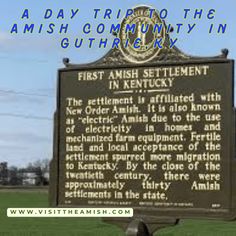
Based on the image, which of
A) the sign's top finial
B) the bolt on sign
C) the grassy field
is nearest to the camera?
the bolt on sign

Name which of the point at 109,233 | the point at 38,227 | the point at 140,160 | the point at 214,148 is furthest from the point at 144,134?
the point at 38,227

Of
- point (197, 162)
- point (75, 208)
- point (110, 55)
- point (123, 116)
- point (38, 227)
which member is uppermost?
point (110, 55)

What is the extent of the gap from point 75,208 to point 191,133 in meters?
2.23

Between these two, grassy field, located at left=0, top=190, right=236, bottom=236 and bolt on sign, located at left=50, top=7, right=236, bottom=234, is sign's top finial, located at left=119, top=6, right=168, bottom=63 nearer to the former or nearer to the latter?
bolt on sign, located at left=50, top=7, right=236, bottom=234

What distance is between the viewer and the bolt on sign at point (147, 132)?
859 centimetres

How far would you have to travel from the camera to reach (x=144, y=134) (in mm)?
8969

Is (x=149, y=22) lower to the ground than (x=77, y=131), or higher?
higher

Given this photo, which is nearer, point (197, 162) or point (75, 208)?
point (197, 162)

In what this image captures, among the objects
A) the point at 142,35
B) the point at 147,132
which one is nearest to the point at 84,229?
the point at 147,132

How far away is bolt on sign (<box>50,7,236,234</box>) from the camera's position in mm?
8586

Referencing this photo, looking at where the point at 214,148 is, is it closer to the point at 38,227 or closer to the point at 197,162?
the point at 197,162
